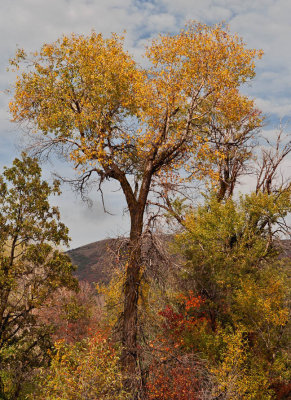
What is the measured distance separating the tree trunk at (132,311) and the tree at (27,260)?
390cm

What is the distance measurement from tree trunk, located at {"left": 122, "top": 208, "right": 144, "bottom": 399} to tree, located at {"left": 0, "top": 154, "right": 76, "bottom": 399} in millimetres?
3902

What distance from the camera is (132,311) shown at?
11453mm

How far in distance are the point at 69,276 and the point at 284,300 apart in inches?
756

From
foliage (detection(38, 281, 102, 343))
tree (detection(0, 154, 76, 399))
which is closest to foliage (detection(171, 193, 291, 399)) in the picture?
foliage (detection(38, 281, 102, 343))

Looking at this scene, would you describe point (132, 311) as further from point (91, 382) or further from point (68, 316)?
point (68, 316)

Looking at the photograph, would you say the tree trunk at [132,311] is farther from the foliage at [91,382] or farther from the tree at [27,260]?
the tree at [27,260]

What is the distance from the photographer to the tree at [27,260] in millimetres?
13992

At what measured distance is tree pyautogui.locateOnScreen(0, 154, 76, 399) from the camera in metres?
14.0

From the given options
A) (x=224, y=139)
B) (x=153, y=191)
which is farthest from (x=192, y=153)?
(x=224, y=139)

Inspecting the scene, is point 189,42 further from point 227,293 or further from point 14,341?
point 227,293

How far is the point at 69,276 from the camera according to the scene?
14.6 meters

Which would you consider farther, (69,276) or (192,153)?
(69,276)

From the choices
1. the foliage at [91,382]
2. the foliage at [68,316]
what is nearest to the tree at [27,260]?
the foliage at [68,316]

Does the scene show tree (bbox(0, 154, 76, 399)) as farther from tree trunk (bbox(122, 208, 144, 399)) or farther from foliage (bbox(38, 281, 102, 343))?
tree trunk (bbox(122, 208, 144, 399))
